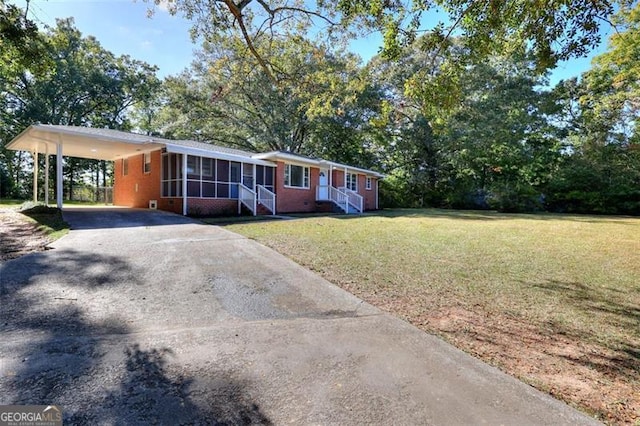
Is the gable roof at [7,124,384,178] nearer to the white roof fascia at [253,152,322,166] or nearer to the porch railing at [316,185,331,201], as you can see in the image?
the white roof fascia at [253,152,322,166]

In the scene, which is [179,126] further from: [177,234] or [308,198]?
[177,234]

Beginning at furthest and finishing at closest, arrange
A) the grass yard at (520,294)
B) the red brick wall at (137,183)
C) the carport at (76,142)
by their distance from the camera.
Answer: the red brick wall at (137,183)
the carport at (76,142)
the grass yard at (520,294)

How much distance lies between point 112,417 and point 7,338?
1.93m

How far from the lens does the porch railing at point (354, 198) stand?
71.3ft

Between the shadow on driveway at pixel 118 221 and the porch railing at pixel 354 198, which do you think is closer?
the shadow on driveway at pixel 118 221

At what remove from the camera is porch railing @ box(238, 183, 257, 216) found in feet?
52.7

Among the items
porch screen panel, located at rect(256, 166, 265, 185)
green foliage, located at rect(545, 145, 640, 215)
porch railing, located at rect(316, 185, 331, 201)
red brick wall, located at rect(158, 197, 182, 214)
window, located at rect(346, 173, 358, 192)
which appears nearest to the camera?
red brick wall, located at rect(158, 197, 182, 214)

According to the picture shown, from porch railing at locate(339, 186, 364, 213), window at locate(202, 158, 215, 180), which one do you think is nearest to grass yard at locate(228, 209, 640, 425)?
window at locate(202, 158, 215, 180)

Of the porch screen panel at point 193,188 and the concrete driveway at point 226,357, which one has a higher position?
the porch screen panel at point 193,188

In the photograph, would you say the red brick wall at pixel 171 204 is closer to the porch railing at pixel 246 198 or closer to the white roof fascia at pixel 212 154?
the white roof fascia at pixel 212 154

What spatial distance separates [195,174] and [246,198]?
8.81 ft

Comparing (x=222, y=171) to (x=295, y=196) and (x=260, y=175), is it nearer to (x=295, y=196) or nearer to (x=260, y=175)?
(x=260, y=175)

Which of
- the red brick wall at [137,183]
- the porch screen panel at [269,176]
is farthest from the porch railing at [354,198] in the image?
the red brick wall at [137,183]

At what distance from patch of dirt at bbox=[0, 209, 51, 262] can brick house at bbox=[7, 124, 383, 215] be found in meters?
2.44
